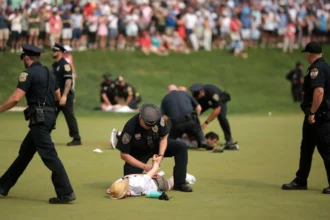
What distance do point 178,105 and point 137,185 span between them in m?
5.50

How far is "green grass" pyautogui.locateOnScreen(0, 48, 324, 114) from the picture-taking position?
26.7 m

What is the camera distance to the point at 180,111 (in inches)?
584

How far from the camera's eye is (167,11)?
3122 cm

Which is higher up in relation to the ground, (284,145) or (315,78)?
(315,78)

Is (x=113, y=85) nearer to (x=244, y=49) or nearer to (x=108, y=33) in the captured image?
(x=108, y=33)

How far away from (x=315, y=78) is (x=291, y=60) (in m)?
24.5

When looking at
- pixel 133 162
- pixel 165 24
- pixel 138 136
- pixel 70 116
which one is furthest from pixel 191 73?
pixel 133 162

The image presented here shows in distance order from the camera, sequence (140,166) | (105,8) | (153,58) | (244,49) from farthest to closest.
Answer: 1. (244,49)
2. (153,58)
3. (105,8)
4. (140,166)

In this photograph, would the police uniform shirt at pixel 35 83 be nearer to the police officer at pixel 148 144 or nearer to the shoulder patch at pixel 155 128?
the police officer at pixel 148 144

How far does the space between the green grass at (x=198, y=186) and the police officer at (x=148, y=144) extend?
16.3 inches

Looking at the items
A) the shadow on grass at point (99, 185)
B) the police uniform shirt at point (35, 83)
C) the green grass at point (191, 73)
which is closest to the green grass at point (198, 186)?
the shadow on grass at point (99, 185)

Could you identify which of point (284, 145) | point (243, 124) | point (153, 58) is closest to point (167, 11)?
point (153, 58)

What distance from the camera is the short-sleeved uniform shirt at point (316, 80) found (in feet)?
32.4

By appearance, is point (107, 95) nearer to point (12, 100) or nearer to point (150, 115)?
point (150, 115)
